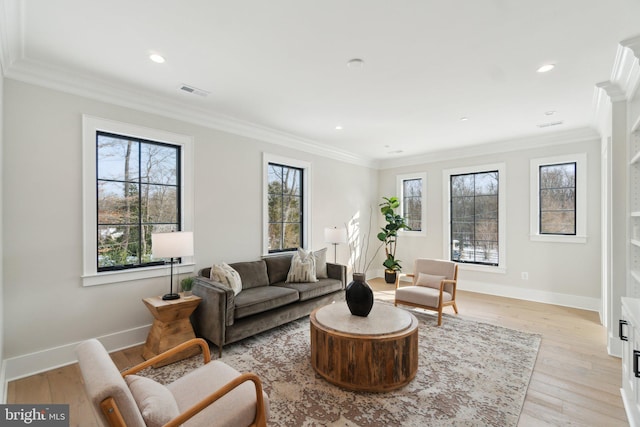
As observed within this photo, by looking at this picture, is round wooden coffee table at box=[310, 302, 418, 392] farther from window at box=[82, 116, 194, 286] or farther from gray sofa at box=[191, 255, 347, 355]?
window at box=[82, 116, 194, 286]

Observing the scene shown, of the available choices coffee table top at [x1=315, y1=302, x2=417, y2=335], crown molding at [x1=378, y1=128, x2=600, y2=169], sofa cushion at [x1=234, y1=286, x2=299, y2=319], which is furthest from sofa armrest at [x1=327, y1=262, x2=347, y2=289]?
crown molding at [x1=378, y1=128, x2=600, y2=169]

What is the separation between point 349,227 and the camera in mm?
6281

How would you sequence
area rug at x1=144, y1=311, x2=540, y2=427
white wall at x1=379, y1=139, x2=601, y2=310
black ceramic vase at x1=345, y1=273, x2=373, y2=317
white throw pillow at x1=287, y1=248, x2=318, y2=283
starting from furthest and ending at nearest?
1. white wall at x1=379, y1=139, x2=601, y2=310
2. white throw pillow at x1=287, y1=248, x2=318, y2=283
3. black ceramic vase at x1=345, y1=273, x2=373, y2=317
4. area rug at x1=144, y1=311, x2=540, y2=427

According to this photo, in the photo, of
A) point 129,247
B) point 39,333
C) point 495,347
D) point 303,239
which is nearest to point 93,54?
point 129,247

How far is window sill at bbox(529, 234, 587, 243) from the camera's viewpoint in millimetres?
4601

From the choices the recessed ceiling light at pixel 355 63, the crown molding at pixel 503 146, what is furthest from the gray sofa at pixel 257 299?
the crown molding at pixel 503 146

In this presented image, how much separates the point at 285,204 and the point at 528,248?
4163mm

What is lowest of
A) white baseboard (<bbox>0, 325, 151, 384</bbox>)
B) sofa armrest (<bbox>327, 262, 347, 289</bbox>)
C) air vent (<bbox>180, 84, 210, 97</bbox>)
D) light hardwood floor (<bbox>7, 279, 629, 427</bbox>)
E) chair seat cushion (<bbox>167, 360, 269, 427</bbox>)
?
light hardwood floor (<bbox>7, 279, 629, 427</bbox>)

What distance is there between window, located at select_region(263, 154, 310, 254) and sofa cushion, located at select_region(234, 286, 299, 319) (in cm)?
93

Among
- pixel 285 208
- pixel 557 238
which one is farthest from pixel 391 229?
pixel 557 238

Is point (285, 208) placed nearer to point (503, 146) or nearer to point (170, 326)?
point (170, 326)

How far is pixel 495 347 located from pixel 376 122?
3.11 m

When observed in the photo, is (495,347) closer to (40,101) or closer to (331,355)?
(331,355)

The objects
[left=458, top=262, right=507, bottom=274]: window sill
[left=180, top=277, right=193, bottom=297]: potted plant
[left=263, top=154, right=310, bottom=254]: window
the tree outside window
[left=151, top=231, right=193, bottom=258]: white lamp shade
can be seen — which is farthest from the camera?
the tree outside window
